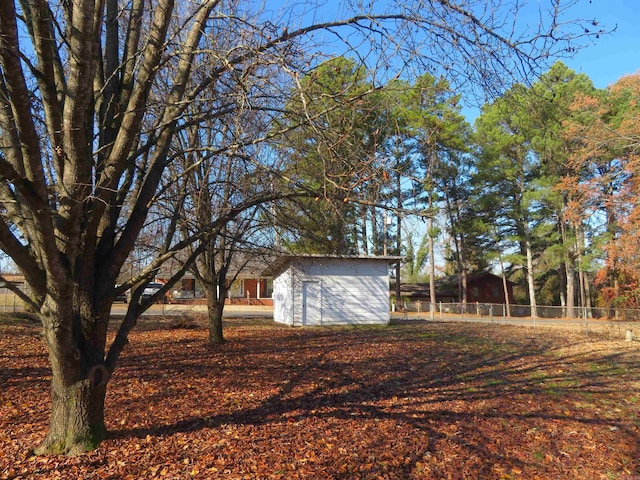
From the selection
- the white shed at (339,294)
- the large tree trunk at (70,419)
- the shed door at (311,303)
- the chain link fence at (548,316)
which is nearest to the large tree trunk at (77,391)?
the large tree trunk at (70,419)

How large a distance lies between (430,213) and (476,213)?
36.3m

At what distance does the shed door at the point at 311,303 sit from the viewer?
2167 cm

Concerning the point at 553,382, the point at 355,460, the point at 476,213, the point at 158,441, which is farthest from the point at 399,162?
the point at 476,213

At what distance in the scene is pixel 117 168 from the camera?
179 inches

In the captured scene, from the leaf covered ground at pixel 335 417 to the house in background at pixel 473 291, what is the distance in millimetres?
37515

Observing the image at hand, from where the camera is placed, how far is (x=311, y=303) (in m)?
21.8

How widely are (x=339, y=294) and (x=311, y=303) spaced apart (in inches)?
57.1

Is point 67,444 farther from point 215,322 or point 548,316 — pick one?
point 548,316

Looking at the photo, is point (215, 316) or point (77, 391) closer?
point (77, 391)

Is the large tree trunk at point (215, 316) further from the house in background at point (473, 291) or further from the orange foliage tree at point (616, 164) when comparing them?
the house in background at point (473, 291)

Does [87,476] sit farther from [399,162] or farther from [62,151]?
[399,162]

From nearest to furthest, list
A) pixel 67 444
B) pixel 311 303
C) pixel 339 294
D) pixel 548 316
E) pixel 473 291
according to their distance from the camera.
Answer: pixel 67 444
pixel 311 303
pixel 339 294
pixel 548 316
pixel 473 291

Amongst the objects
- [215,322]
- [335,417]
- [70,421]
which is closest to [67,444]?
[70,421]

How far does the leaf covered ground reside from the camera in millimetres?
4914
